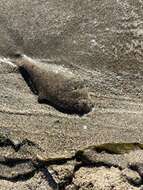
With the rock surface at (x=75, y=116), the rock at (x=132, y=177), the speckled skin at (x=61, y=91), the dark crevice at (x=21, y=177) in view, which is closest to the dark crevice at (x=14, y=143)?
the rock surface at (x=75, y=116)

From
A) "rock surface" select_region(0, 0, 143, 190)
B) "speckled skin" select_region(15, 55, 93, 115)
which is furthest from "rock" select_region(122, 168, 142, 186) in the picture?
"speckled skin" select_region(15, 55, 93, 115)

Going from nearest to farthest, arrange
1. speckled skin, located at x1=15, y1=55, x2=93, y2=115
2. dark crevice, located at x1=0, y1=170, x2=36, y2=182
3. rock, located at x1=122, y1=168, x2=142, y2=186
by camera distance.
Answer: rock, located at x1=122, y1=168, x2=142, y2=186, dark crevice, located at x1=0, y1=170, x2=36, y2=182, speckled skin, located at x1=15, y1=55, x2=93, y2=115

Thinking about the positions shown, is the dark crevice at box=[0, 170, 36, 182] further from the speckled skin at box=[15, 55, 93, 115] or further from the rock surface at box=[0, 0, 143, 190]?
the speckled skin at box=[15, 55, 93, 115]

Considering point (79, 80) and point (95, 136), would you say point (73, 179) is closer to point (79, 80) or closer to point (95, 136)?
point (95, 136)

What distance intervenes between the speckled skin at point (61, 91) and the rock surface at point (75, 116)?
63 millimetres

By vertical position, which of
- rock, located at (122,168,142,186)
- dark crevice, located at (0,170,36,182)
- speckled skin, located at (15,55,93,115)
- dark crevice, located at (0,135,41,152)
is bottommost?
dark crevice, located at (0,170,36,182)

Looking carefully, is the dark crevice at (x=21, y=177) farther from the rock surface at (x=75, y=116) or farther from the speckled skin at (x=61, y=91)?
the speckled skin at (x=61, y=91)

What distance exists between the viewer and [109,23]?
3459mm

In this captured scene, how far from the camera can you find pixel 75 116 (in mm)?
3295

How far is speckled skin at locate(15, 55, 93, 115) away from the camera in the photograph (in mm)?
3301

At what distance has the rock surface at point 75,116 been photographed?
304 cm

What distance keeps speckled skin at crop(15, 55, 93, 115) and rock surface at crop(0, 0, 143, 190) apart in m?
0.06

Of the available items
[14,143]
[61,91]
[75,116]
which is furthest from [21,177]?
[61,91]

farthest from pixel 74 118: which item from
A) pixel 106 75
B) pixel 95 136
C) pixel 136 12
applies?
pixel 136 12
